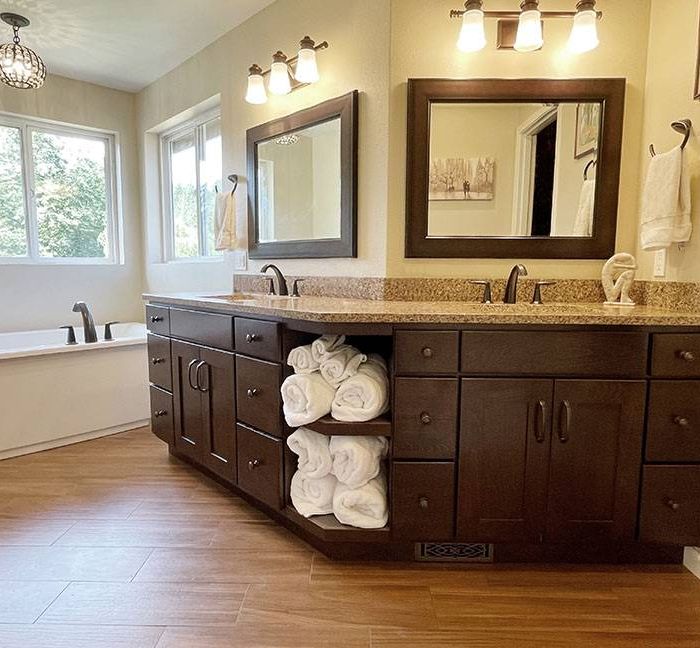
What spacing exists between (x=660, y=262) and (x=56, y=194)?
3.89m

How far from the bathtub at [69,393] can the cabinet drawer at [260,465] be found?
54.3 inches

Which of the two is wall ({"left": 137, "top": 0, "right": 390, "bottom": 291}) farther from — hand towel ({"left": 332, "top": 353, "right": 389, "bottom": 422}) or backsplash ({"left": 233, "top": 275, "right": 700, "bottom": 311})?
hand towel ({"left": 332, "top": 353, "right": 389, "bottom": 422})

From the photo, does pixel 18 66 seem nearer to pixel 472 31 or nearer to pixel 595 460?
pixel 472 31

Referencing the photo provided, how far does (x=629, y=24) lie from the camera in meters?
1.90

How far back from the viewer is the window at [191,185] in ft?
10.8

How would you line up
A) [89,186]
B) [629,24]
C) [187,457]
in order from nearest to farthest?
[629,24]
[187,457]
[89,186]

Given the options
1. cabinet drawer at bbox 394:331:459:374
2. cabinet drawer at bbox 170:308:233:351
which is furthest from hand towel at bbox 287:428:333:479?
cabinet drawer at bbox 170:308:233:351

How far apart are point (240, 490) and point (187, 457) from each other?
56 centimetres

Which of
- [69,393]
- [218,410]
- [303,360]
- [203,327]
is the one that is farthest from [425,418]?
[69,393]

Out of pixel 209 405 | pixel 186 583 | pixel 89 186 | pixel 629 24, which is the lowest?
pixel 186 583

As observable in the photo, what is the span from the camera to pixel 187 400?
2309 mm

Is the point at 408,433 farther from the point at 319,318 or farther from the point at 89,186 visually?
the point at 89,186

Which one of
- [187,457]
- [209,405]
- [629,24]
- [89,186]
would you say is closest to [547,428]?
[209,405]

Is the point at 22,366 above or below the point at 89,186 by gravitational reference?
below
